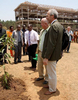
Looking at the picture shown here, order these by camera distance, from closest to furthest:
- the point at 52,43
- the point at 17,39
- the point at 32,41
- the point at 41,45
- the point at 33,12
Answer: the point at 52,43
the point at 41,45
the point at 32,41
the point at 17,39
the point at 33,12

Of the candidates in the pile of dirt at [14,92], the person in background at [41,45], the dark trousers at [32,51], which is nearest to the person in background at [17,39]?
the dark trousers at [32,51]

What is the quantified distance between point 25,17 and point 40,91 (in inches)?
1345

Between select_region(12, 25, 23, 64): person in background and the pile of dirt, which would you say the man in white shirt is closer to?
select_region(12, 25, 23, 64): person in background

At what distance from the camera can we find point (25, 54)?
7668 millimetres

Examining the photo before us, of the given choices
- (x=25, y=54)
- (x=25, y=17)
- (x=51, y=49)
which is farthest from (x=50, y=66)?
(x=25, y=17)

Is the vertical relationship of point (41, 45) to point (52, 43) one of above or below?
below

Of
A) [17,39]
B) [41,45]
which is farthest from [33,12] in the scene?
[41,45]

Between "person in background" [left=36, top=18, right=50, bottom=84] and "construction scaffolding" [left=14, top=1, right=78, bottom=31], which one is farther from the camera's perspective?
"construction scaffolding" [left=14, top=1, right=78, bottom=31]

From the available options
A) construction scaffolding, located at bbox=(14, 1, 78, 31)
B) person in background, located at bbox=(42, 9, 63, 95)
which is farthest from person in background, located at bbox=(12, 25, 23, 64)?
construction scaffolding, located at bbox=(14, 1, 78, 31)

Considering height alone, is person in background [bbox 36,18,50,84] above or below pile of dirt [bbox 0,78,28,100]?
above

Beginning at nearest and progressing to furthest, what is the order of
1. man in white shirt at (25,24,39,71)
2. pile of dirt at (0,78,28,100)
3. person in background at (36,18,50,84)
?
pile of dirt at (0,78,28,100) < person in background at (36,18,50,84) < man in white shirt at (25,24,39,71)

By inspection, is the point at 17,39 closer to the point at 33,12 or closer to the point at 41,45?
the point at 41,45

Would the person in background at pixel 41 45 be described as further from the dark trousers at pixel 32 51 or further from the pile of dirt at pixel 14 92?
the dark trousers at pixel 32 51

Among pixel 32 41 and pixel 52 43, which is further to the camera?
pixel 32 41
